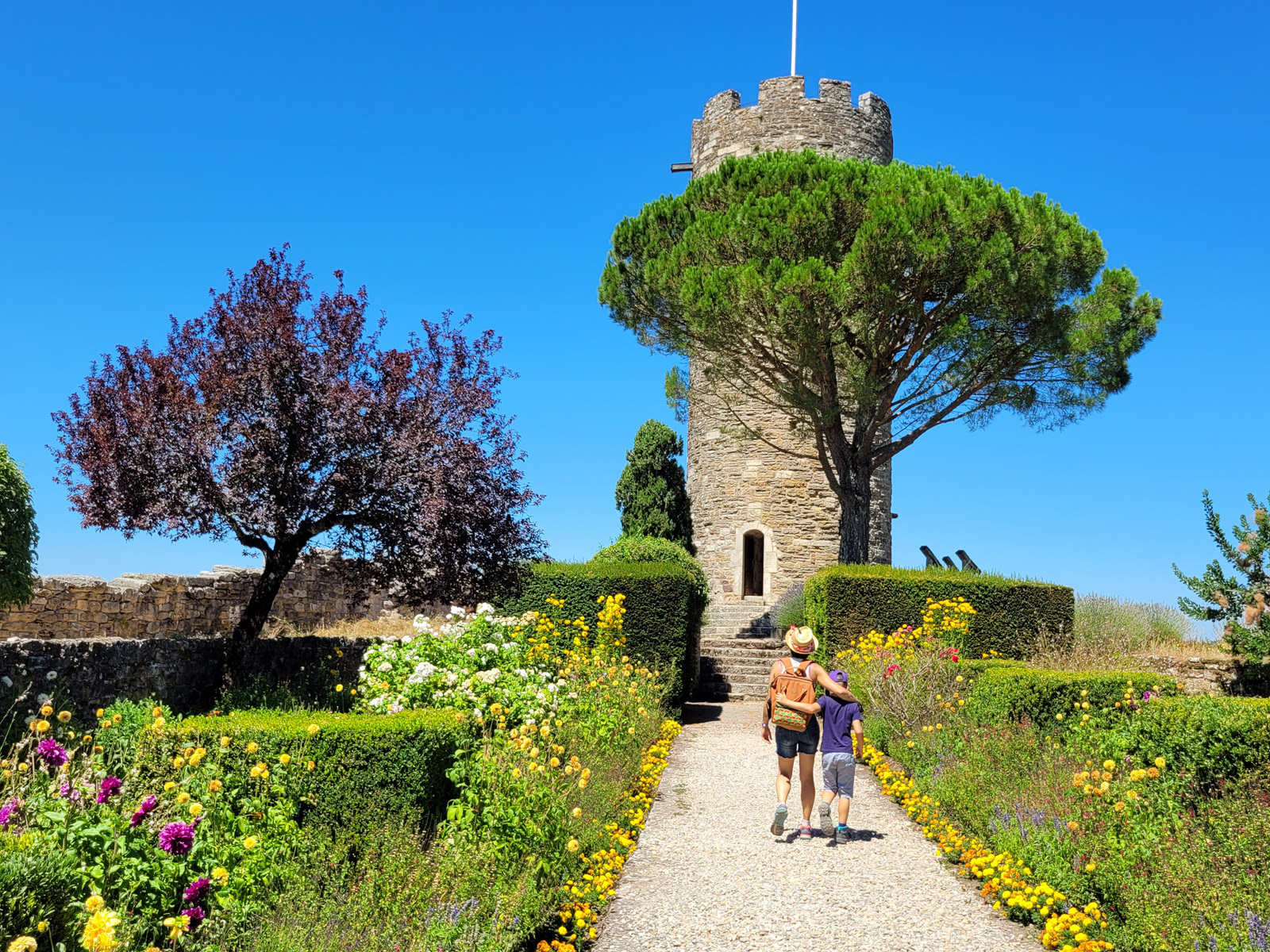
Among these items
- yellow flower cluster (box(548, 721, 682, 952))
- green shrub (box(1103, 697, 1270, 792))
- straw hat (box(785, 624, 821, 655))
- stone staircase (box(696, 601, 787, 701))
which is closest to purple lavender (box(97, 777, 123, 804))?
yellow flower cluster (box(548, 721, 682, 952))

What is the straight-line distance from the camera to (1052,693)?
829 cm

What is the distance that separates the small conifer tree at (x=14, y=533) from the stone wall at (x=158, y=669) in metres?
0.78

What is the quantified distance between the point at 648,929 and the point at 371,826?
1.66m

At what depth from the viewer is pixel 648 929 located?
535cm

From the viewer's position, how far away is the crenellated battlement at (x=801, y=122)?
74.9 feet

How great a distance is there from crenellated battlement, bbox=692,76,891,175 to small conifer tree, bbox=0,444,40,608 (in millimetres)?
17917

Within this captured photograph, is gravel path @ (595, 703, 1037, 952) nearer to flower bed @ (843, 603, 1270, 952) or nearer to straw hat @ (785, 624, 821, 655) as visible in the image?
flower bed @ (843, 603, 1270, 952)

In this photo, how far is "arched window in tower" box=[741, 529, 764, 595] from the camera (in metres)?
23.5

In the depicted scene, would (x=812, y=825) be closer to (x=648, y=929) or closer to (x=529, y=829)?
(x=648, y=929)

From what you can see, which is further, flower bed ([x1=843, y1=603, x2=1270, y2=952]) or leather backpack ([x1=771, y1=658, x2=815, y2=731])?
leather backpack ([x1=771, y1=658, x2=815, y2=731])

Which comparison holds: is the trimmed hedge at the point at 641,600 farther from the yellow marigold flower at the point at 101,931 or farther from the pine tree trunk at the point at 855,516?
the yellow marigold flower at the point at 101,931

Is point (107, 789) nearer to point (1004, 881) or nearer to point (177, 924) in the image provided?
point (177, 924)

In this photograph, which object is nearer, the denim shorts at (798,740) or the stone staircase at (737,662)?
the denim shorts at (798,740)

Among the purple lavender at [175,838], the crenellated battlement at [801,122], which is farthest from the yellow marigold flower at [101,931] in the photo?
the crenellated battlement at [801,122]
